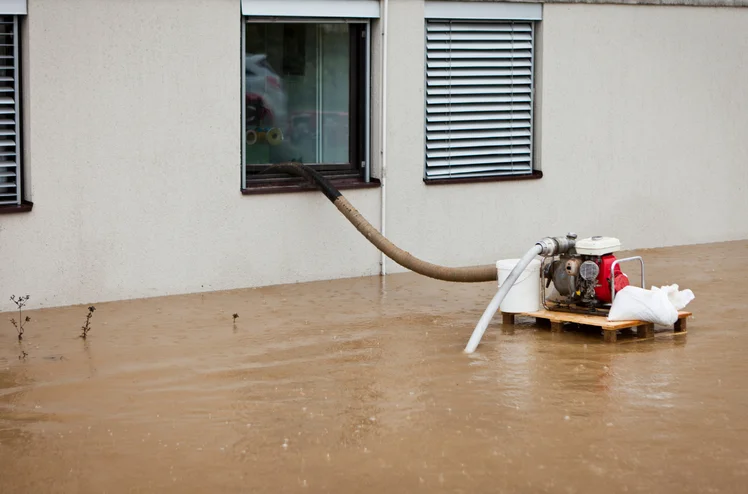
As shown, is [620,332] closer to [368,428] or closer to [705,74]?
[368,428]

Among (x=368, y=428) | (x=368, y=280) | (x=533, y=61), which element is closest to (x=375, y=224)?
(x=368, y=280)

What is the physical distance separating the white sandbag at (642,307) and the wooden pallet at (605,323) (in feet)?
0.19

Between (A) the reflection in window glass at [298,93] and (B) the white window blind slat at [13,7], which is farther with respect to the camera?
(A) the reflection in window glass at [298,93]

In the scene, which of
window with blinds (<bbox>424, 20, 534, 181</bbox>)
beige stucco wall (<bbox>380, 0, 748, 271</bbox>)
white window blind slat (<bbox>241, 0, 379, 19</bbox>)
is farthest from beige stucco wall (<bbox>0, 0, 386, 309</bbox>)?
window with blinds (<bbox>424, 20, 534, 181</bbox>)

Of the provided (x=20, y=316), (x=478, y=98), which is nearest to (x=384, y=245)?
(x=478, y=98)

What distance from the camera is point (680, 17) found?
554 inches

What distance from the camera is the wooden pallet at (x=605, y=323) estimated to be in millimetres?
9031

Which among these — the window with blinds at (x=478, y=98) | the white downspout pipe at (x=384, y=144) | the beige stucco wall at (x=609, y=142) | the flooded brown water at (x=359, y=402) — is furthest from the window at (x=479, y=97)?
the flooded brown water at (x=359, y=402)

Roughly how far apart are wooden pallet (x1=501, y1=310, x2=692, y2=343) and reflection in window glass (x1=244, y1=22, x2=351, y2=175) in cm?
337

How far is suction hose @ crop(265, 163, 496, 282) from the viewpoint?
10164 mm

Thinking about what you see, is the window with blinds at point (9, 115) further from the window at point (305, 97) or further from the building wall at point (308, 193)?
the window at point (305, 97)

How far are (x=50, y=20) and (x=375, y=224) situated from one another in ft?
12.0

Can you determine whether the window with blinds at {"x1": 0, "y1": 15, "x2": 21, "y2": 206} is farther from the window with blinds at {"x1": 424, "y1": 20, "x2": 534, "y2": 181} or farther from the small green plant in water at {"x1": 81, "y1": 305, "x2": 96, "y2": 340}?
the window with blinds at {"x1": 424, "y1": 20, "x2": 534, "y2": 181}

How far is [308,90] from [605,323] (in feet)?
14.5
